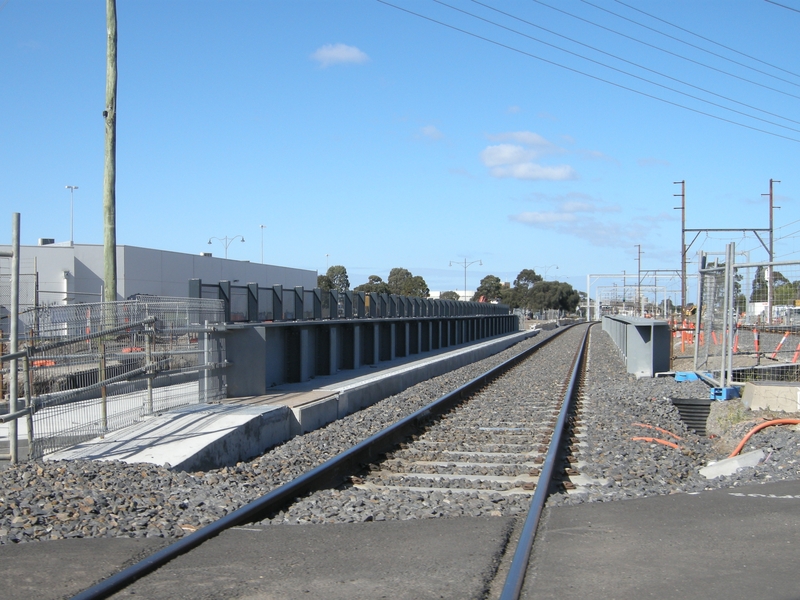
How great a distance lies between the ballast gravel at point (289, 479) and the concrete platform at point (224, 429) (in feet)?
1.20

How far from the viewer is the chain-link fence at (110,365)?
29.1ft

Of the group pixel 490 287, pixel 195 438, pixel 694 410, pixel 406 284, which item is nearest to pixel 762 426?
pixel 694 410

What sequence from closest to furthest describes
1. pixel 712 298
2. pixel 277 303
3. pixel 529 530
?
pixel 529 530 < pixel 712 298 < pixel 277 303

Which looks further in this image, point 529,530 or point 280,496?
point 280,496

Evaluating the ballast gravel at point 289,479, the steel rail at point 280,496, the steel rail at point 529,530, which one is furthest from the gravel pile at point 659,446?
the steel rail at point 280,496

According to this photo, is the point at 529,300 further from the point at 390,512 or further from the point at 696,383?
the point at 390,512

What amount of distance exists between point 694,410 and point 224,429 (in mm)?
9265

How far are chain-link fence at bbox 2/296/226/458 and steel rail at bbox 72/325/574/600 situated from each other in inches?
116

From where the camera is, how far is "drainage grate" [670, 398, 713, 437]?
48.3ft

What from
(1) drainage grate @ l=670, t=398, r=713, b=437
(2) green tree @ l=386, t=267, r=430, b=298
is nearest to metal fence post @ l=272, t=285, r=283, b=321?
(1) drainage grate @ l=670, t=398, r=713, b=437

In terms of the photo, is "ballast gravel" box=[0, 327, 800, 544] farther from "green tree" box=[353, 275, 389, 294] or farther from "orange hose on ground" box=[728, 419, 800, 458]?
"green tree" box=[353, 275, 389, 294]

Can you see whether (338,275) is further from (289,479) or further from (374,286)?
(289,479)

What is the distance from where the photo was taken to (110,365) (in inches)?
392

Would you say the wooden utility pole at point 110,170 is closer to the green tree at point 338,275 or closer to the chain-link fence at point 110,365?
the chain-link fence at point 110,365
